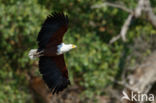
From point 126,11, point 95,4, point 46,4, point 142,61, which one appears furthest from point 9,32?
point 142,61

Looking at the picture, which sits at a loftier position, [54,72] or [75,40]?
[75,40]

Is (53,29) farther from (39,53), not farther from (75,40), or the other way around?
(75,40)

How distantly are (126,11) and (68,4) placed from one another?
3.37 feet

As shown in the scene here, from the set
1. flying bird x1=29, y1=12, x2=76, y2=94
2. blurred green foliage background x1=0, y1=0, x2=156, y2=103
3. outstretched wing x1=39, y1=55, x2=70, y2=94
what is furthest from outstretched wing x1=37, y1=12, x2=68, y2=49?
blurred green foliage background x1=0, y1=0, x2=156, y2=103

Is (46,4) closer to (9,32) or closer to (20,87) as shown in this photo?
(9,32)

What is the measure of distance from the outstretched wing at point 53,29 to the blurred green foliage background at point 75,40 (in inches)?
64.6

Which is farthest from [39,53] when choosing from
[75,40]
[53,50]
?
[75,40]

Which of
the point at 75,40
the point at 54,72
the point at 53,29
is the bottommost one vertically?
the point at 54,72

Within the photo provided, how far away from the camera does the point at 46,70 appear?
17.9 feet

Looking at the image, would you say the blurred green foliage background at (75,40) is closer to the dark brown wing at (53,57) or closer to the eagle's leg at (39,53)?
the dark brown wing at (53,57)

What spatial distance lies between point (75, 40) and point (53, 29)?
83.1 inches

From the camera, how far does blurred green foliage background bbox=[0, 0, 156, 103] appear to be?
22.6 ft

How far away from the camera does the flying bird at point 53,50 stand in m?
5.19

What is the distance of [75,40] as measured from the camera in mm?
7293
